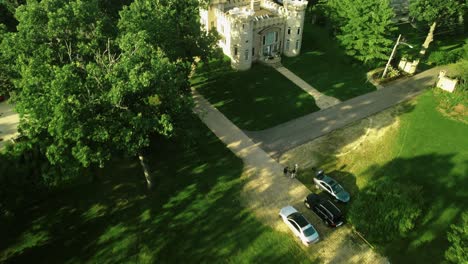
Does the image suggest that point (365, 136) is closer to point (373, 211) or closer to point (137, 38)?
point (373, 211)

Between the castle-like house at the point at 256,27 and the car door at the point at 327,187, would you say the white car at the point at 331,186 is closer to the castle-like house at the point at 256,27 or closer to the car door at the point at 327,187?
A: the car door at the point at 327,187

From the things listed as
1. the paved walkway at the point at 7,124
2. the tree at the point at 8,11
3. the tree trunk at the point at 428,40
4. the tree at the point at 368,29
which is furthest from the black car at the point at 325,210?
the tree at the point at 8,11

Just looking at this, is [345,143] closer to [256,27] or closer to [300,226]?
[300,226]

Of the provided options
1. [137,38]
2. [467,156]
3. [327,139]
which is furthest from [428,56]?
[137,38]

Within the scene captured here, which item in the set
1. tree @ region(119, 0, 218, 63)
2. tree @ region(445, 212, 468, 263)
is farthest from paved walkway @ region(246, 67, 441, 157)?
tree @ region(445, 212, 468, 263)

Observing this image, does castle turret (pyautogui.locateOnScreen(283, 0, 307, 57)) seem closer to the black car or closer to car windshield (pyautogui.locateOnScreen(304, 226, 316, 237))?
the black car

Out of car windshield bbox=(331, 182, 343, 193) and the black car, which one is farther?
car windshield bbox=(331, 182, 343, 193)
